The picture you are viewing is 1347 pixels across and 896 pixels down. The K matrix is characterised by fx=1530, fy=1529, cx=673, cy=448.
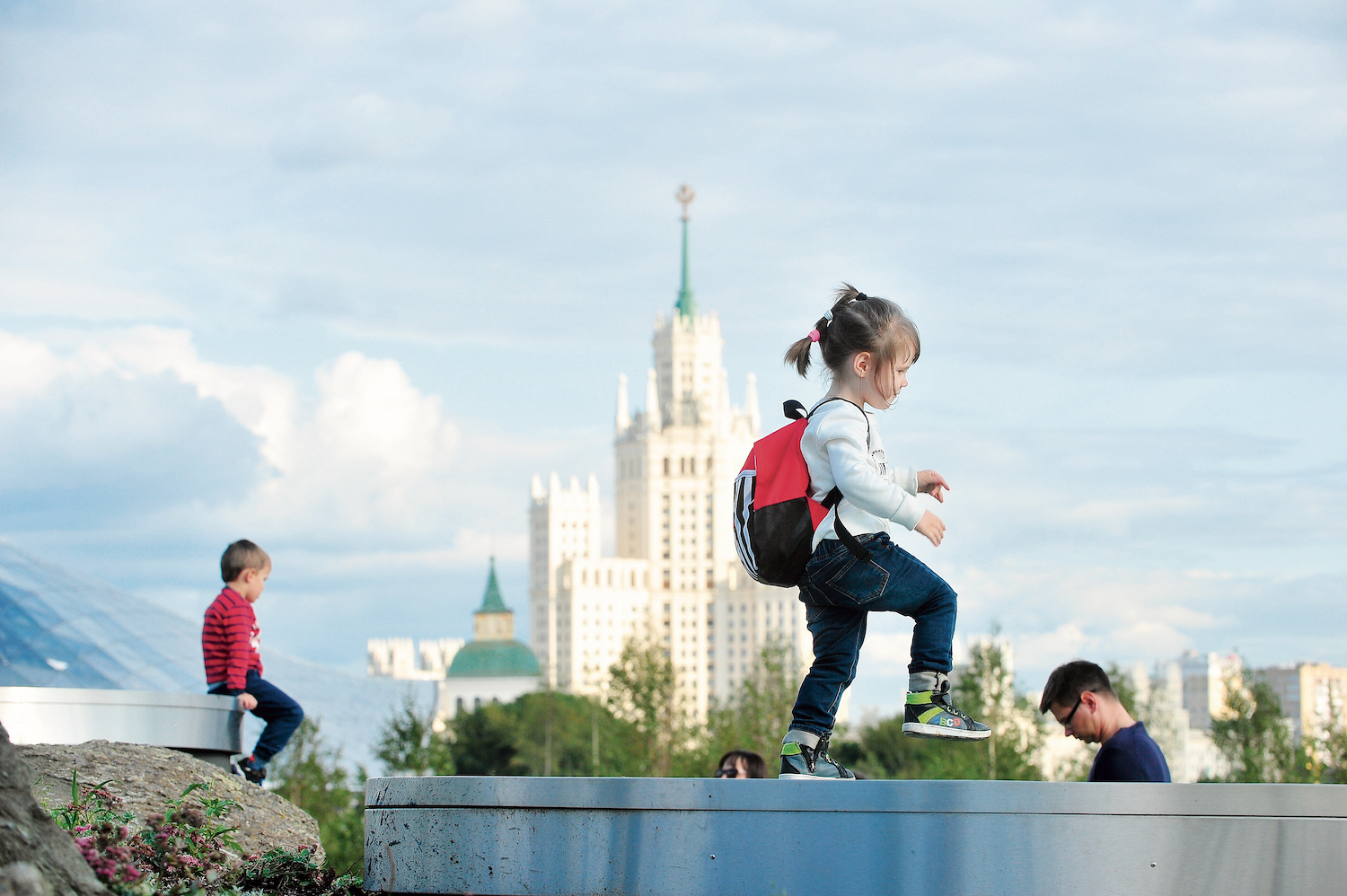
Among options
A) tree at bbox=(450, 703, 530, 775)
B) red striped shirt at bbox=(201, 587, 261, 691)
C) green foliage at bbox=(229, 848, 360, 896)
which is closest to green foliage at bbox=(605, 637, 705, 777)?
red striped shirt at bbox=(201, 587, 261, 691)

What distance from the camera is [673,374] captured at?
144625 millimetres

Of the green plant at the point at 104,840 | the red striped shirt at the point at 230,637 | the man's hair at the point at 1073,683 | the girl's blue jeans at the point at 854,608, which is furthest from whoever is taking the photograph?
the red striped shirt at the point at 230,637

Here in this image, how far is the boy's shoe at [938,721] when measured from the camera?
5.05 m

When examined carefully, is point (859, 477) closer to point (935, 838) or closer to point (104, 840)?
point (935, 838)

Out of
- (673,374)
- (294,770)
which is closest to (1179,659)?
(673,374)

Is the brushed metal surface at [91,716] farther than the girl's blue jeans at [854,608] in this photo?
Yes

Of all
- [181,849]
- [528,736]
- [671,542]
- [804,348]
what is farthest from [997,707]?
[671,542]

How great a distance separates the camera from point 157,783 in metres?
7.01

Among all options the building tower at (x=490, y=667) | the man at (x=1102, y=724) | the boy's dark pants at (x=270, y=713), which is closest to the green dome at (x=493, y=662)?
the building tower at (x=490, y=667)

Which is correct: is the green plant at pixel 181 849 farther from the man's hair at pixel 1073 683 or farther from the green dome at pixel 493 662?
the green dome at pixel 493 662

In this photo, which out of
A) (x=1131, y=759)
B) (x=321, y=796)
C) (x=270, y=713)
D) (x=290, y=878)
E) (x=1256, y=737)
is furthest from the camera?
(x=1256, y=737)

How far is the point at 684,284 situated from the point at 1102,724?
5602 inches

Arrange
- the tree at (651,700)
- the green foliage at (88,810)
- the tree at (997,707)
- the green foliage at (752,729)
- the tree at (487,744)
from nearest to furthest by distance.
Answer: the green foliage at (88,810) → the tree at (997,707) → the green foliage at (752,729) → the tree at (651,700) → the tree at (487,744)

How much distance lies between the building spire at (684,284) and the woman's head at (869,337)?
13998 cm
